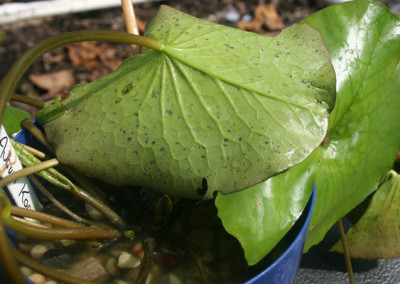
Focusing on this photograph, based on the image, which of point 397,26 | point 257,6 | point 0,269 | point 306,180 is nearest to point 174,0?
point 257,6

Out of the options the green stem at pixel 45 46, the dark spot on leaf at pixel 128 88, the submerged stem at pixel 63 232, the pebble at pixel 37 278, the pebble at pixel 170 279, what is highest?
the green stem at pixel 45 46

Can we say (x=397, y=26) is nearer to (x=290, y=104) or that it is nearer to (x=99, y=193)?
(x=290, y=104)

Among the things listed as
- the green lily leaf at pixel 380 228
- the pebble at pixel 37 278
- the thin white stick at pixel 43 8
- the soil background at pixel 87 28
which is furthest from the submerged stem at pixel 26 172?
the thin white stick at pixel 43 8

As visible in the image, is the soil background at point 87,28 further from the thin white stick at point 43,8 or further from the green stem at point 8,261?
the green stem at point 8,261

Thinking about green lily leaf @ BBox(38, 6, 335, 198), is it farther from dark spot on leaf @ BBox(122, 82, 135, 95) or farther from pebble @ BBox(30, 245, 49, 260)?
pebble @ BBox(30, 245, 49, 260)

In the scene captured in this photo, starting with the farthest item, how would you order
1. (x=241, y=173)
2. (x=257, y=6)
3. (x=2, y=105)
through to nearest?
(x=257, y=6) → (x=241, y=173) → (x=2, y=105)

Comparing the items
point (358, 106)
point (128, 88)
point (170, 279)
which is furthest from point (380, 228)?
point (128, 88)
